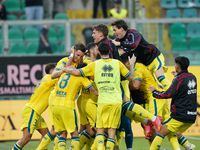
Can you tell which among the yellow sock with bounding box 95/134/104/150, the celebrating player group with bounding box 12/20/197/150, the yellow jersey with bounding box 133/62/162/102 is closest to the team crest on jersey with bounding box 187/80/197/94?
the celebrating player group with bounding box 12/20/197/150

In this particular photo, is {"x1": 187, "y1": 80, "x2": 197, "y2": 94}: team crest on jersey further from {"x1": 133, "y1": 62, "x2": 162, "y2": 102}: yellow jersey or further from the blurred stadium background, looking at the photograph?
the blurred stadium background

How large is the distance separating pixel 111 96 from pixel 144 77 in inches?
57.6

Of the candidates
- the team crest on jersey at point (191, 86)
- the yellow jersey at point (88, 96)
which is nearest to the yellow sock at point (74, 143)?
the yellow jersey at point (88, 96)

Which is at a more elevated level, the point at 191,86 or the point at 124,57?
the point at 124,57

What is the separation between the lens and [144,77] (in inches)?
297

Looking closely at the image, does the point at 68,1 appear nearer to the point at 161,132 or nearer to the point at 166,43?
the point at 166,43

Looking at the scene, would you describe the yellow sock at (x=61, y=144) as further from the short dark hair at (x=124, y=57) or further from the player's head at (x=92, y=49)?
the short dark hair at (x=124, y=57)

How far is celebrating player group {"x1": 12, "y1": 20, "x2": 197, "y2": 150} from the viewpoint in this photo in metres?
6.39

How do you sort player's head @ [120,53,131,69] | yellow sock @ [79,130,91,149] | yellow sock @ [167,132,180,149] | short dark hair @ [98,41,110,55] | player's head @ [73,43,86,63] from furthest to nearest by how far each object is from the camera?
player's head @ [120,53,131,69] → yellow sock @ [79,130,91,149] → player's head @ [73,43,86,63] → yellow sock @ [167,132,180,149] → short dark hair @ [98,41,110,55]

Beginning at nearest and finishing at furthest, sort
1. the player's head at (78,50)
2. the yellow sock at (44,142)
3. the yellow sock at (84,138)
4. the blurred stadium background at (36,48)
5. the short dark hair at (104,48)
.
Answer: the short dark hair at (104,48) < the player's head at (78,50) < the yellow sock at (44,142) < the yellow sock at (84,138) < the blurred stadium background at (36,48)

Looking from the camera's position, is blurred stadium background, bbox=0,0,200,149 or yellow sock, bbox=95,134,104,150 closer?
yellow sock, bbox=95,134,104,150

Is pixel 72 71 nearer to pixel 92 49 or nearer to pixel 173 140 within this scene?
pixel 92 49

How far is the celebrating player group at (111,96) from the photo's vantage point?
6.39m

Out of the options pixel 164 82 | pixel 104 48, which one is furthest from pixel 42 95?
pixel 164 82
